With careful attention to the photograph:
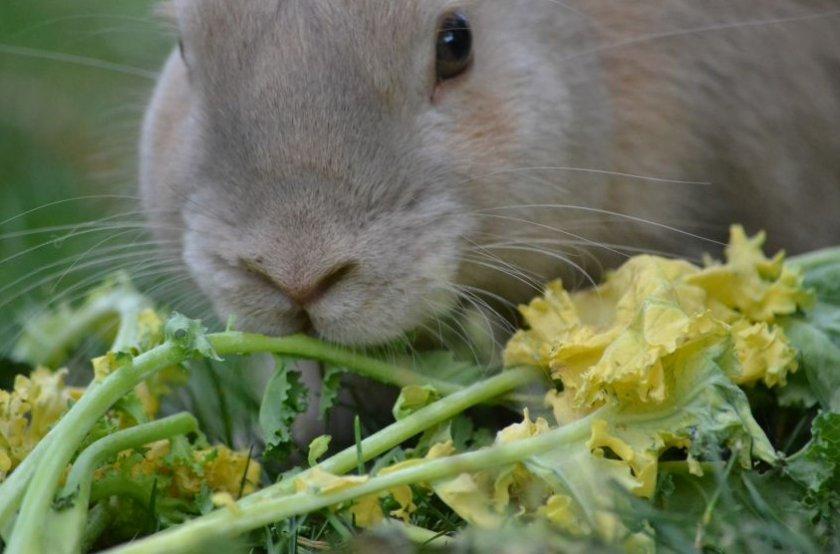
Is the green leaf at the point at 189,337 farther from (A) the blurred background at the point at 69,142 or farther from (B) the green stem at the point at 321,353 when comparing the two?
(A) the blurred background at the point at 69,142

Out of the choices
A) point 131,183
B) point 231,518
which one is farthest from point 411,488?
point 131,183

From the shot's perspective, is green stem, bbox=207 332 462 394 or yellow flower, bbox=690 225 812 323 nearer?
green stem, bbox=207 332 462 394

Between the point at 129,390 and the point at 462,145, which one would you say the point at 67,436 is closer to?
the point at 129,390

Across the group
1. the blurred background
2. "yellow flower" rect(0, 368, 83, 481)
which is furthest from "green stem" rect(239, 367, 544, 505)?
the blurred background

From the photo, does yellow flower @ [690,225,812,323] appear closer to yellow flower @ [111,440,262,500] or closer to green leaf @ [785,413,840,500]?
green leaf @ [785,413,840,500]

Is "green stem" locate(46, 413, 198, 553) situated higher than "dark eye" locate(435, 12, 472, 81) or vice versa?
"dark eye" locate(435, 12, 472, 81)

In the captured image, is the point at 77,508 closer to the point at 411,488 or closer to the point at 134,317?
the point at 411,488
